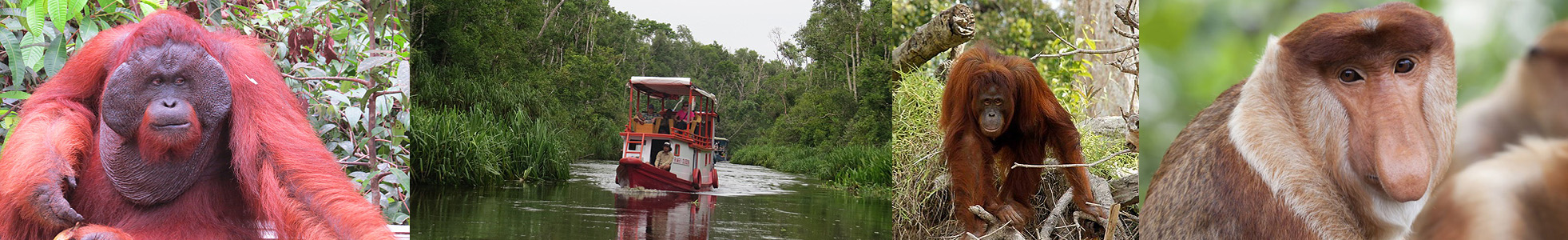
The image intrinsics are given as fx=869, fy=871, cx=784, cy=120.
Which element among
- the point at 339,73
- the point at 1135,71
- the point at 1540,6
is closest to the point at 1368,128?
the point at 1540,6

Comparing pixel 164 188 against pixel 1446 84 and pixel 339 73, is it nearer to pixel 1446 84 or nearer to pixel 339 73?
pixel 339 73

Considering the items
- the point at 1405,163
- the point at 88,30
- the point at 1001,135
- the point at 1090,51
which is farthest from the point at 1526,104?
the point at 88,30

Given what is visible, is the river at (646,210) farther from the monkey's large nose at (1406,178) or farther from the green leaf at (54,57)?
the monkey's large nose at (1406,178)

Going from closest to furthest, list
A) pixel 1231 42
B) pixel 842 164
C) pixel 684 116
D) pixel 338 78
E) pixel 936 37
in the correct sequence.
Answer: pixel 1231 42
pixel 338 78
pixel 936 37
pixel 684 116
pixel 842 164

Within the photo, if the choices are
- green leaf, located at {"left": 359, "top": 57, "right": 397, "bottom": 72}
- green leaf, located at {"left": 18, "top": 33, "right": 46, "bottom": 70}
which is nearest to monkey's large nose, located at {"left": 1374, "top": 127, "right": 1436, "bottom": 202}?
green leaf, located at {"left": 359, "top": 57, "right": 397, "bottom": 72}

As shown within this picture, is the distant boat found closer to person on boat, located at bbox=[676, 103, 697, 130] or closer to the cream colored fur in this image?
person on boat, located at bbox=[676, 103, 697, 130]

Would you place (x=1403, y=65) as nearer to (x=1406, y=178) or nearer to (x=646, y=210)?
(x=1406, y=178)

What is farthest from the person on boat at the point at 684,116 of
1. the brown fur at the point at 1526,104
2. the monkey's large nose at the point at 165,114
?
the brown fur at the point at 1526,104

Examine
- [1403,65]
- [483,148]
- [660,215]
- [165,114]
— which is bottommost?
[660,215]

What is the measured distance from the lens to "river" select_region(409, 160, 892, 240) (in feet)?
10.2

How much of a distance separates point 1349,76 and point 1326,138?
0.15 meters

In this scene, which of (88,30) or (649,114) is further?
(649,114)

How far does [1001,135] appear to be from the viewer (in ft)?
8.30

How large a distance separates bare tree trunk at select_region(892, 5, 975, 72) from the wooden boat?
0.83 meters
